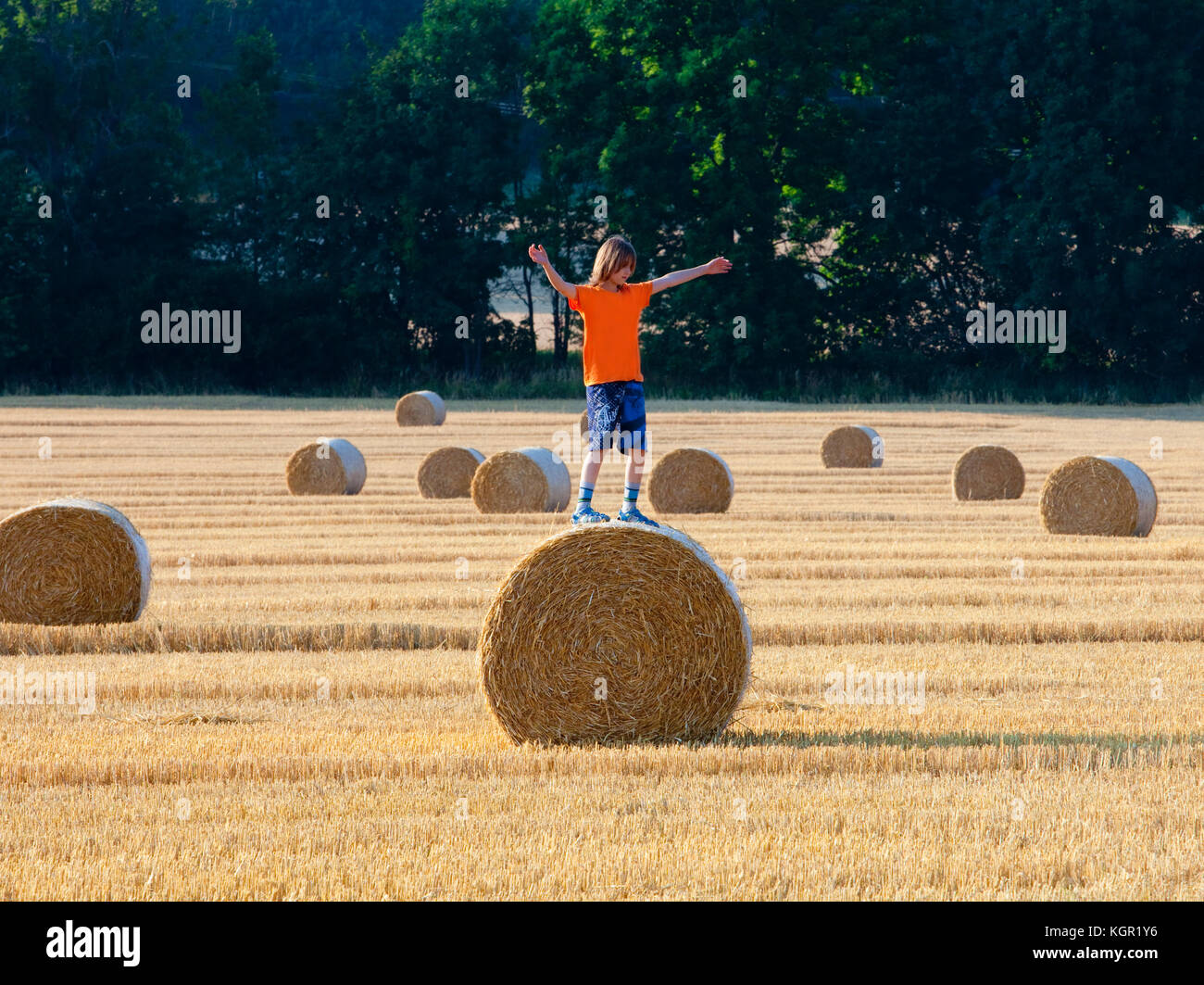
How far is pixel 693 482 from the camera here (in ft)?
57.5

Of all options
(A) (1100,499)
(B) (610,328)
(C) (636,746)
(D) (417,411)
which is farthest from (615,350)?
(D) (417,411)

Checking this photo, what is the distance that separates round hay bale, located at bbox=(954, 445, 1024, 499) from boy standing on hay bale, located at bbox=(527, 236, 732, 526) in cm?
1067

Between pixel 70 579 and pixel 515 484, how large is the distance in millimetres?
7087

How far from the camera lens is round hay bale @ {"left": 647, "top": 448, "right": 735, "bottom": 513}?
17.5 metres

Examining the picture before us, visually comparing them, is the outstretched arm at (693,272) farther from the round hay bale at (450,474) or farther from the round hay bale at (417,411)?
the round hay bale at (417,411)

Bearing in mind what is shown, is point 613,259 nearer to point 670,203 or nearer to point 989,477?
point 989,477

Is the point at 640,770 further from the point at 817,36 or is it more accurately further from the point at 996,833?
the point at 817,36

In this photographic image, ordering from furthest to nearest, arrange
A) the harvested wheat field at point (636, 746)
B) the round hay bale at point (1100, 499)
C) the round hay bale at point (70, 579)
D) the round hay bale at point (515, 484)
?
the round hay bale at point (515, 484) < the round hay bale at point (1100, 499) < the round hay bale at point (70, 579) < the harvested wheat field at point (636, 746)

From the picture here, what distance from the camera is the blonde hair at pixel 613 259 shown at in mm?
8758

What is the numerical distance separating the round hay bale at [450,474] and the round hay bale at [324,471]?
3.35 ft

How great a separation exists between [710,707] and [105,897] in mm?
2897

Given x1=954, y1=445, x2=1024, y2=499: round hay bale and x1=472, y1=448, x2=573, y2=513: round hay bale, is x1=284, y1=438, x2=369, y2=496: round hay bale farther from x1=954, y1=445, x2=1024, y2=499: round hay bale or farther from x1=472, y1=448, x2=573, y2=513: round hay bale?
x1=954, y1=445, x2=1024, y2=499: round hay bale

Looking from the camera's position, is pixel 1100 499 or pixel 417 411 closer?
pixel 1100 499

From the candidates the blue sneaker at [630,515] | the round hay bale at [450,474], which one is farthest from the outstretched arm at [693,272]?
the round hay bale at [450,474]
